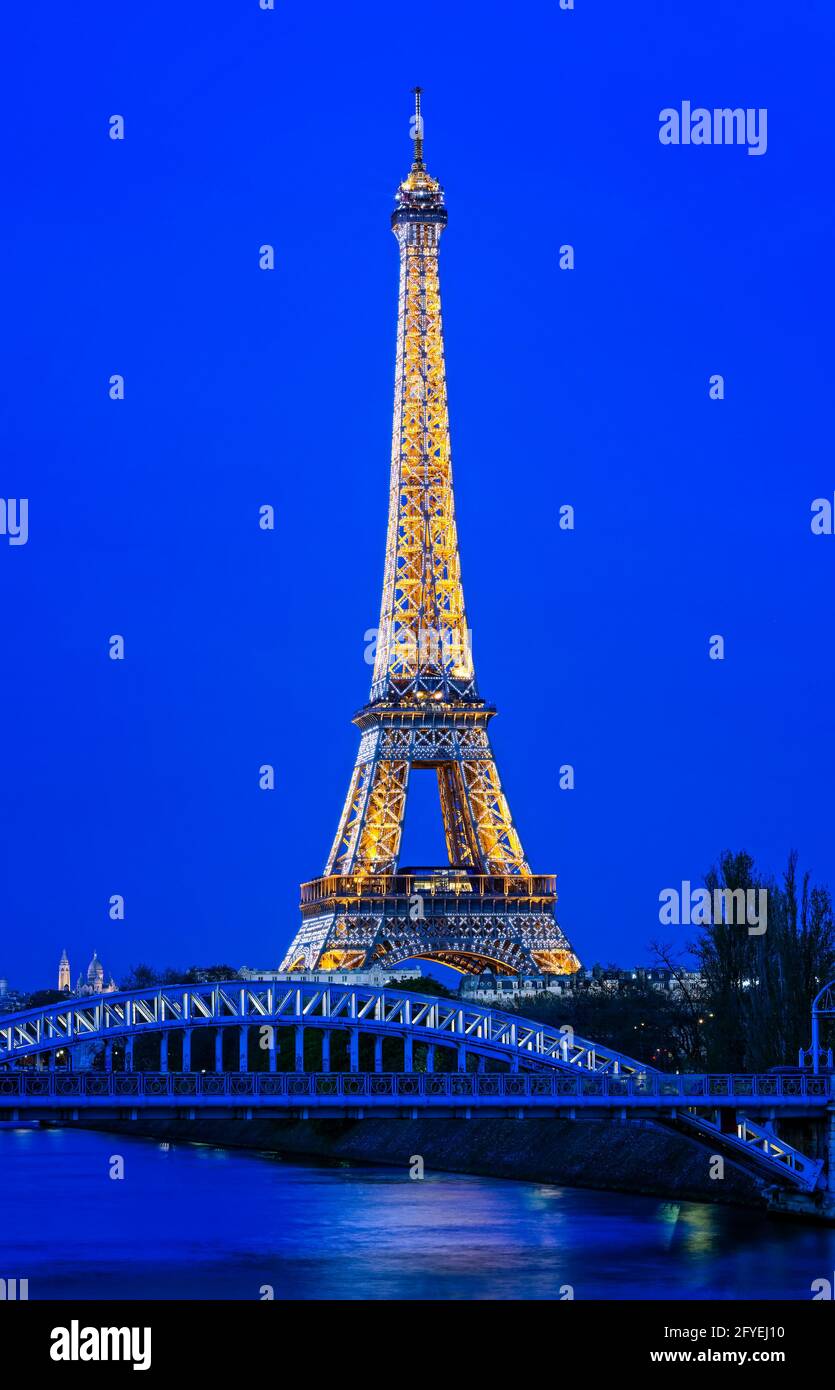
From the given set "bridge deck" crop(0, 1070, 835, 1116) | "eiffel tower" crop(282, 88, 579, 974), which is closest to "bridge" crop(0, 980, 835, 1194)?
"bridge deck" crop(0, 1070, 835, 1116)

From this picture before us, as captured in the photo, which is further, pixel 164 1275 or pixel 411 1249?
pixel 411 1249

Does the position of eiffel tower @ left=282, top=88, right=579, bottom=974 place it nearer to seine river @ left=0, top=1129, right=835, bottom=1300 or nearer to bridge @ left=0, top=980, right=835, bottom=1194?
seine river @ left=0, top=1129, right=835, bottom=1300

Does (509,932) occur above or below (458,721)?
below

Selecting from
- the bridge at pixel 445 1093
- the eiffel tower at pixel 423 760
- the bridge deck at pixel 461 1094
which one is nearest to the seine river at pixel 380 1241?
the bridge at pixel 445 1093

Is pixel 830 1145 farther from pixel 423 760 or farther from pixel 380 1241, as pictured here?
pixel 423 760
